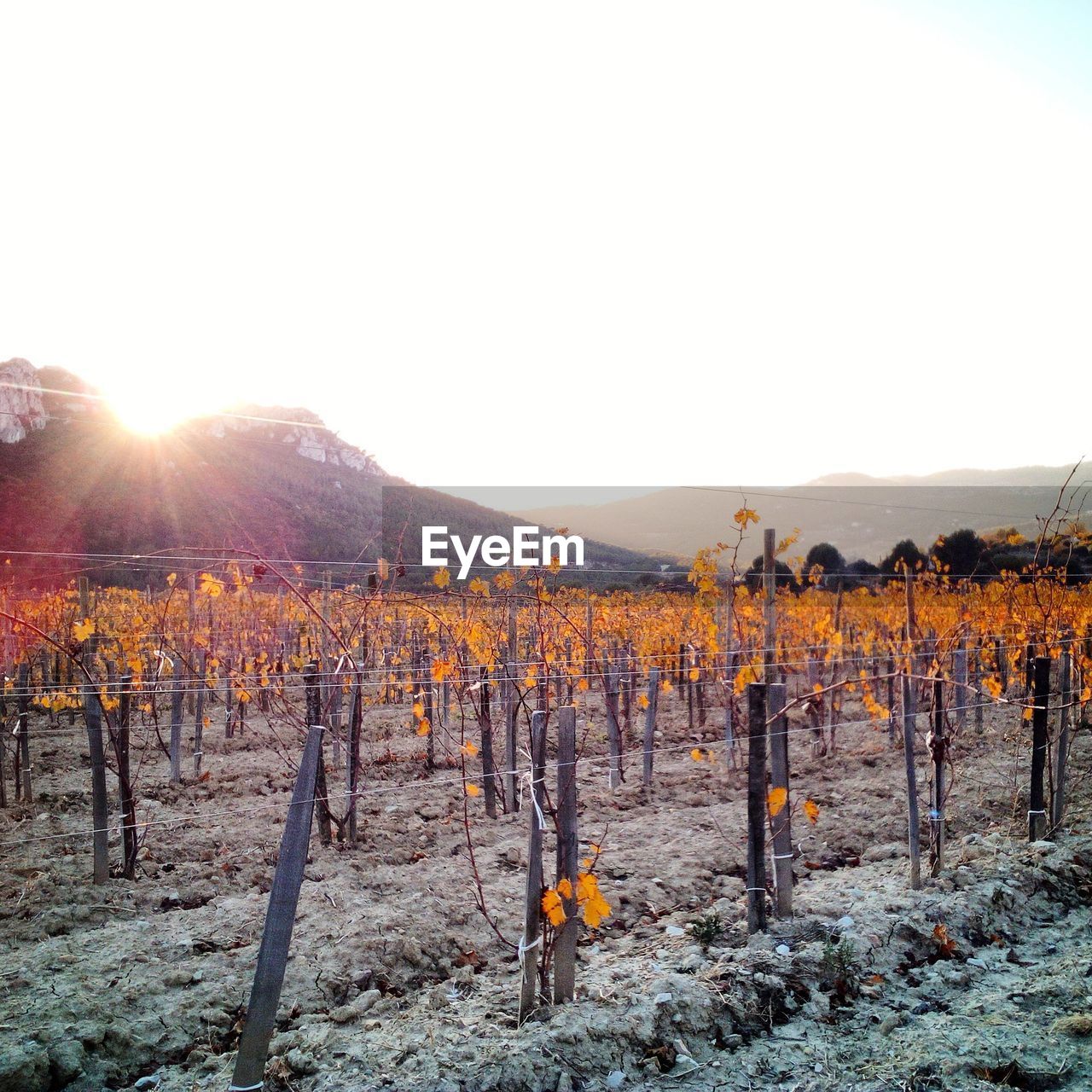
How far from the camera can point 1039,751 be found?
18.7 ft

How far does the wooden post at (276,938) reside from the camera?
2736mm

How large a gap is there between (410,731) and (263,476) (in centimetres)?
4316

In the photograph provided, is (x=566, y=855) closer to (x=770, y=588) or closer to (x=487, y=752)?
(x=487, y=752)

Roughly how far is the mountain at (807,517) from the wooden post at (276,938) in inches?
2578

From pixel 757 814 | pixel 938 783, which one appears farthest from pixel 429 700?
pixel 938 783

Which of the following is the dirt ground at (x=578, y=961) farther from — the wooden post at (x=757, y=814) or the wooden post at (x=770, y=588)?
the wooden post at (x=770, y=588)

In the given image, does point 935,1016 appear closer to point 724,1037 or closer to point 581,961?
point 724,1037

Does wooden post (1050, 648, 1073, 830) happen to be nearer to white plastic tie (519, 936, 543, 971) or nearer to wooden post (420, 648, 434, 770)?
white plastic tie (519, 936, 543, 971)

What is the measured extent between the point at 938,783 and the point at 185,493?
4311 centimetres

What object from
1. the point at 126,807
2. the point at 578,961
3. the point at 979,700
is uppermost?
the point at 126,807

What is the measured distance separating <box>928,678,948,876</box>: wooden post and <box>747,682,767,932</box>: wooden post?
125 cm

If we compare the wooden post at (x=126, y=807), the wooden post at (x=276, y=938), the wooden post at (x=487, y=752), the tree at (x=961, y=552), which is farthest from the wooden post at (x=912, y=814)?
the tree at (x=961, y=552)

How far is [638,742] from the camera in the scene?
9750 mm

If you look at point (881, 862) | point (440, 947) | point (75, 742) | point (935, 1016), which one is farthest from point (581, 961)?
point (75, 742)
